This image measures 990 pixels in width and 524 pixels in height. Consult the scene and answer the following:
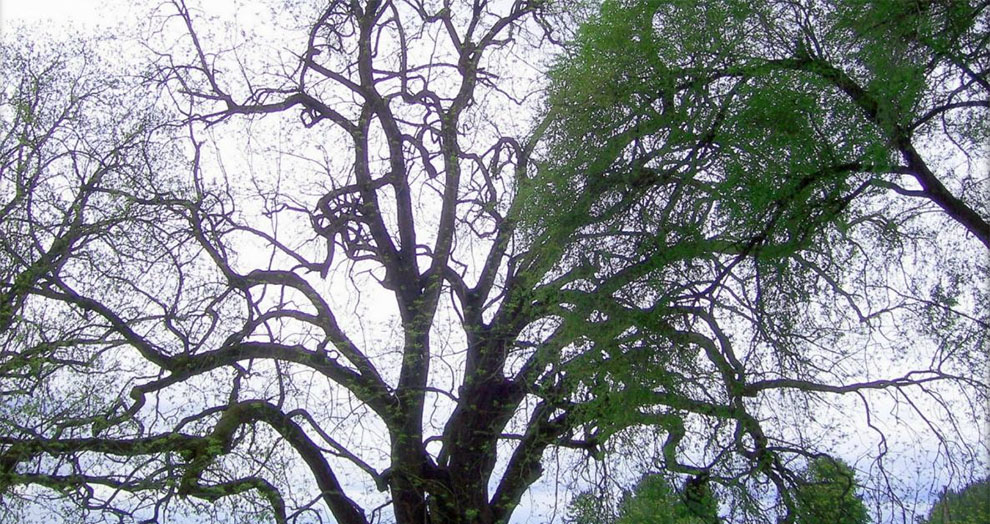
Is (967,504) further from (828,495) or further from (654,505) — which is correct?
(654,505)

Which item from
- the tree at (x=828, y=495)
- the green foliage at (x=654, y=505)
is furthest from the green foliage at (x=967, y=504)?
the green foliage at (x=654, y=505)

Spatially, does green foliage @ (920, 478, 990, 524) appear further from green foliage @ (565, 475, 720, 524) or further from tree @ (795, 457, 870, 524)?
green foliage @ (565, 475, 720, 524)

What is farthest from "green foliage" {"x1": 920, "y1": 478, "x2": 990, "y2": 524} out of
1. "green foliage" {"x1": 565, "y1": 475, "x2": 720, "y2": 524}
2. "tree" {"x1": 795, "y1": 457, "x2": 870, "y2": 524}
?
"green foliage" {"x1": 565, "y1": 475, "x2": 720, "y2": 524}

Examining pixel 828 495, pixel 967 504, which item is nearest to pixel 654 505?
pixel 828 495

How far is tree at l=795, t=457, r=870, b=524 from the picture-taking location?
6477 millimetres

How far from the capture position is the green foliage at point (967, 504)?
6234mm

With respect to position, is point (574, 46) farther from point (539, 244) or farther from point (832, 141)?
point (832, 141)

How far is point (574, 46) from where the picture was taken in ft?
22.9

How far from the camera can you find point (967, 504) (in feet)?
21.4

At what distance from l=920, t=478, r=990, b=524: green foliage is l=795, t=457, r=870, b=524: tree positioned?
51 cm

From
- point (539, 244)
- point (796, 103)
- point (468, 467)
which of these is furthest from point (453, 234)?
point (796, 103)

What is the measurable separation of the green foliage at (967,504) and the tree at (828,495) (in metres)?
0.51

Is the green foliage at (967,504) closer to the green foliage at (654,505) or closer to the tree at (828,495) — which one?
the tree at (828,495)

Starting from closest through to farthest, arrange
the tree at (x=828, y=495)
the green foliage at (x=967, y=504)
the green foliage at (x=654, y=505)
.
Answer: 1. the green foliage at (x=967, y=504)
2. the tree at (x=828, y=495)
3. the green foliage at (x=654, y=505)
